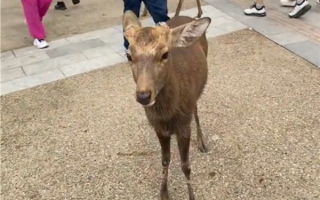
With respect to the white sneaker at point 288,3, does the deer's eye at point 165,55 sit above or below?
above

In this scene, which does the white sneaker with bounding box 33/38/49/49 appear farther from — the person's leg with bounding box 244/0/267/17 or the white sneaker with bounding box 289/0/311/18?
the white sneaker with bounding box 289/0/311/18

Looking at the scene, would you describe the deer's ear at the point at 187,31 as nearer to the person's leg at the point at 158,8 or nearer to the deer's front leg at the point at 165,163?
the deer's front leg at the point at 165,163

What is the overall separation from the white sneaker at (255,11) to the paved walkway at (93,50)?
128 millimetres

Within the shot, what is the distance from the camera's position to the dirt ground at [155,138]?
3.38 m

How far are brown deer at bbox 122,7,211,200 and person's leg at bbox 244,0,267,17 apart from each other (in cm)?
355

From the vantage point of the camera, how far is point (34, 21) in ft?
20.7

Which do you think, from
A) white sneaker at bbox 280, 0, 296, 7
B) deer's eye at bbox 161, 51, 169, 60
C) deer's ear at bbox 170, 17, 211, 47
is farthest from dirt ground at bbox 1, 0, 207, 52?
deer's eye at bbox 161, 51, 169, 60

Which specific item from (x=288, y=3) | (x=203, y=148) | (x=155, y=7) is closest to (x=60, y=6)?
(x=155, y=7)

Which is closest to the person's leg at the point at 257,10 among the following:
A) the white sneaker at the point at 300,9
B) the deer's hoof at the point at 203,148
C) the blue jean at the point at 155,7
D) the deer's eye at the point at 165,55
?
the white sneaker at the point at 300,9

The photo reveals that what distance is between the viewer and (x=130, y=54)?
2.42 metres

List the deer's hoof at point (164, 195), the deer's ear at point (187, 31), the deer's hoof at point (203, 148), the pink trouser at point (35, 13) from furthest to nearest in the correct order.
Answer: the pink trouser at point (35, 13), the deer's hoof at point (203, 148), the deer's hoof at point (164, 195), the deer's ear at point (187, 31)

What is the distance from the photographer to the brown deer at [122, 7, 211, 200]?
2.35 m

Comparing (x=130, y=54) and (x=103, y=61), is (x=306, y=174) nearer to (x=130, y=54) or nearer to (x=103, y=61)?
(x=130, y=54)

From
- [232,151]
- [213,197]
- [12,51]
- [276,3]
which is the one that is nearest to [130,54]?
[213,197]
